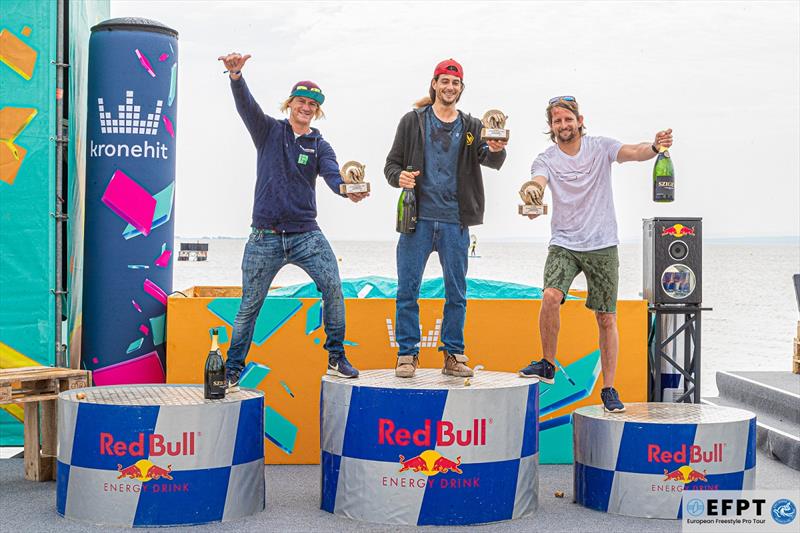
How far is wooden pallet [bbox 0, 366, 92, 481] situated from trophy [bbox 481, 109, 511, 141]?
2.48 metres

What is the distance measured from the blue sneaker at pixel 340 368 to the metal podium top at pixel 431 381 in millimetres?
44

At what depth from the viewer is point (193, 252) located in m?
68.1

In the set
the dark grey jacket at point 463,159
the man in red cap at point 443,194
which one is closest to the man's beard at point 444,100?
the man in red cap at point 443,194

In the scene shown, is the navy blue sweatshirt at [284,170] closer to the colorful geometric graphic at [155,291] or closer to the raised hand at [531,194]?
the raised hand at [531,194]

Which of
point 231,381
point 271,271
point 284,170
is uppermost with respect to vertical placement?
point 284,170

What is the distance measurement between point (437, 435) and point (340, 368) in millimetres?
699

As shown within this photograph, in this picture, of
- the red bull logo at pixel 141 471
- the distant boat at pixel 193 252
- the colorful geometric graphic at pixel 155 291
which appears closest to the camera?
the red bull logo at pixel 141 471

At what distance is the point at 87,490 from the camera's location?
13.8 ft

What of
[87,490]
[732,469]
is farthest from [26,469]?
[732,469]

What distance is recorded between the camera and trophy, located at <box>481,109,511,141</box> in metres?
4.73

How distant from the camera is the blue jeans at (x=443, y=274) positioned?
15.8ft

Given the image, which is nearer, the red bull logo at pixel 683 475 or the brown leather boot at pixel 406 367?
the red bull logo at pixel 683 475

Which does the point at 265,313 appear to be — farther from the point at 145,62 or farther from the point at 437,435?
the point at 437,435

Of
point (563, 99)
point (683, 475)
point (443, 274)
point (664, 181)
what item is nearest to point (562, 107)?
point (563, 99)
